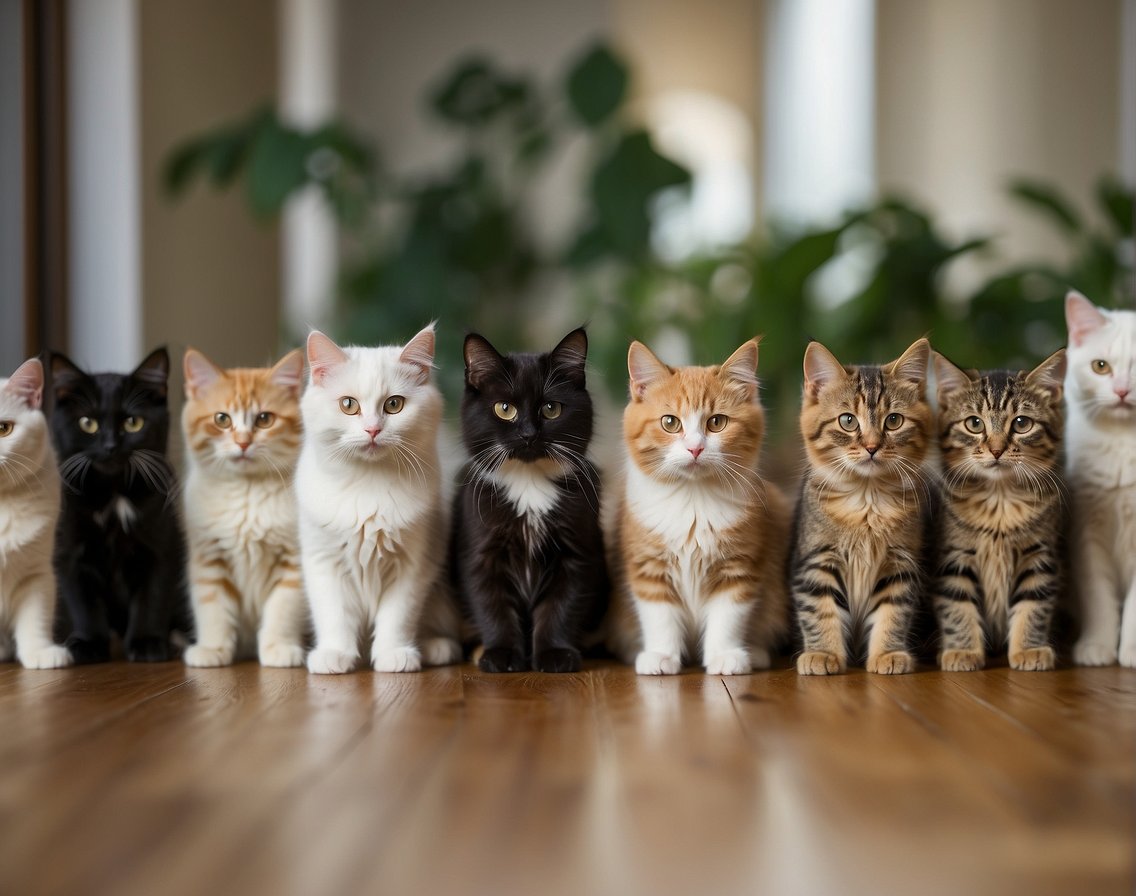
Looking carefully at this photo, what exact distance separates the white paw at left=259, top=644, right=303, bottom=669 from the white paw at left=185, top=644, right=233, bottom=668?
0.08 m

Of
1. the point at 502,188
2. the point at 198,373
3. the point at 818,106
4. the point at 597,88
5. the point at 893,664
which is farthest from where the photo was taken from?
the point at 818,106

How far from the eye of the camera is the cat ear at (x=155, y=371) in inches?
83.4

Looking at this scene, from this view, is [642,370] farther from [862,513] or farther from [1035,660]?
[1035,660]

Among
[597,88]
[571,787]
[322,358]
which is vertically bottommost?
[571,787]

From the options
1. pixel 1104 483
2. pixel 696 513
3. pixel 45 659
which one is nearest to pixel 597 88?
pixel 696 513

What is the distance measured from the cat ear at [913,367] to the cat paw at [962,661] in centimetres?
51

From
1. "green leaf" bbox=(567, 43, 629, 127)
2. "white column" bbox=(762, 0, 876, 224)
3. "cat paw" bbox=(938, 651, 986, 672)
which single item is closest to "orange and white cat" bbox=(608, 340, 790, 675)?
"cat paw" bbox=(938, 651, 986, 672)

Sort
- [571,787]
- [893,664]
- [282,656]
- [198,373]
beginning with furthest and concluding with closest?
[198,373], [282,656], [893,664], [571,787]

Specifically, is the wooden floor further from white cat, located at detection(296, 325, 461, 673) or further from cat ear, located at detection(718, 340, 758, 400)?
cat ear, located at detection(718, 340, 758, 400)

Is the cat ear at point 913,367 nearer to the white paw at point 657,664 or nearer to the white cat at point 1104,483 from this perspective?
the white cat at point 1104,483

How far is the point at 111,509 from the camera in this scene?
6.86 feet

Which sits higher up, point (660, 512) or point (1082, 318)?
point (1082, 318)

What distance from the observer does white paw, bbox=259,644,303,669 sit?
2.00 metres

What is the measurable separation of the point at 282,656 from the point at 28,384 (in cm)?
72
